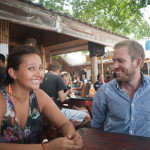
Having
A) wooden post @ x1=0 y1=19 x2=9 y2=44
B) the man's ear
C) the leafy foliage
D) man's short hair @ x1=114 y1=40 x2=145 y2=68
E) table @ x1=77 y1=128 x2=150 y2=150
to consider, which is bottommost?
table @ x1=77 y1=128 x2=150 y2=150

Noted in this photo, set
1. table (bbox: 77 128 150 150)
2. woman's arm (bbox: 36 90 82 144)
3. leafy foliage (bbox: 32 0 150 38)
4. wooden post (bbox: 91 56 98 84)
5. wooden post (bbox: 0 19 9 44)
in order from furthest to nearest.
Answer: leafy foliage (bbox: 32 0 150 38) < wooden post (bbox: 91 56 98 84) < wooden post (bbox: 0 19 9 44) < woman's arm (bbox: 36 90 82 144) < table (bbox: 77 128 150 150)

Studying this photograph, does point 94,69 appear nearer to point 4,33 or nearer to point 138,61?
point 4,33

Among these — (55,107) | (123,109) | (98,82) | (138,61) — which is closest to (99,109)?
(123,109)

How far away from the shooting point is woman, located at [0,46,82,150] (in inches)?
50.2

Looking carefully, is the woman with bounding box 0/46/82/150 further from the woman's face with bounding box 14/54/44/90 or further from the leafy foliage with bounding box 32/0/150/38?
the leafy foliage with bounding box 32/0/150/38

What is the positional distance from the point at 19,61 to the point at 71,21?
279 centimetres

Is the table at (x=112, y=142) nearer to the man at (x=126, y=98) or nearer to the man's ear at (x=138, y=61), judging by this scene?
the man at (x=126, y=98)

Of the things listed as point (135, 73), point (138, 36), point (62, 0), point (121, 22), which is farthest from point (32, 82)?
point (138, 36)

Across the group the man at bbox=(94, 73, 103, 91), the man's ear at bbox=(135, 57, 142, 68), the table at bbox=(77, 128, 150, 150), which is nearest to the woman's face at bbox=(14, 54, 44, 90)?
the table at bbox=(77, 128, 150, 150)

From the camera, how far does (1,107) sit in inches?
47.8

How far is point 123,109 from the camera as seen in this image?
151 centimetres

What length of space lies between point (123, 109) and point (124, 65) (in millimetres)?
464

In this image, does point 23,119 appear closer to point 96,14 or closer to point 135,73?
point 135,73

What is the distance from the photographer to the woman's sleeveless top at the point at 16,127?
127 centimetres
